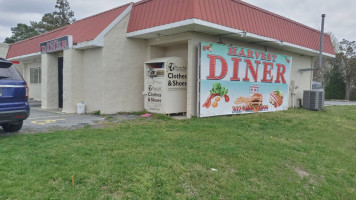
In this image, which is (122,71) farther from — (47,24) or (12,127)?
(47,24)

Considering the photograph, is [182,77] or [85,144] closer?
[85,144]

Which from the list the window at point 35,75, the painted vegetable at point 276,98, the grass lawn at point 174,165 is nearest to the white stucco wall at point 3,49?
the window at point 35,75

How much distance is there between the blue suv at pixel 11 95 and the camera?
5.32 m

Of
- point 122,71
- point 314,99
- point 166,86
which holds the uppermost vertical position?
point 122,71

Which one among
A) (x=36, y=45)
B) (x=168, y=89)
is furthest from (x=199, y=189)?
(x=36, y=45)

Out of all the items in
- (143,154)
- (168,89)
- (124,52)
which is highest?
(124,52)

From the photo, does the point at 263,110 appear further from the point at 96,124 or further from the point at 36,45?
the point at 36,45

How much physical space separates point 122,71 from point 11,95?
16.3 feet

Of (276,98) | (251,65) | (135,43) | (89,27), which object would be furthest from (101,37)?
(276,98)

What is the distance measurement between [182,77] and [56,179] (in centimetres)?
672

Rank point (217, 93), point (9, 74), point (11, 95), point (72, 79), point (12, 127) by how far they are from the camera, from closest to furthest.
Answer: point (11, 95)
point (9, 74)
point (12, 127)
point (217, 93)
point (72, 79)

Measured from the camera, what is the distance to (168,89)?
30.3 ft

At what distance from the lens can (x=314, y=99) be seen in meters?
13.8

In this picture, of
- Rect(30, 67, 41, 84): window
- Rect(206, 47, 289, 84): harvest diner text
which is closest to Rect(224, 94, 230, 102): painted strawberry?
Rect(206, 47, 289, 84): harvest diner text
